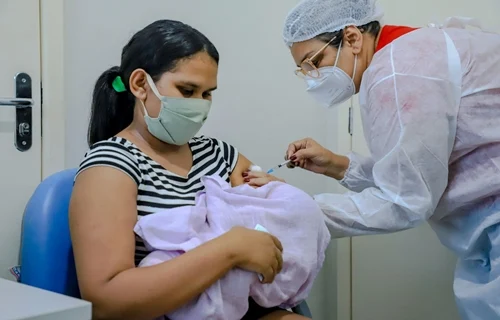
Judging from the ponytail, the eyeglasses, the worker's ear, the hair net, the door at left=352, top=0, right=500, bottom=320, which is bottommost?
the door at left=352, top=0, right=500, bottom=320

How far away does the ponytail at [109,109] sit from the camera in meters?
1.32

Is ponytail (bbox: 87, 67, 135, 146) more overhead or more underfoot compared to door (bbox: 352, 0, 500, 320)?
more overhead

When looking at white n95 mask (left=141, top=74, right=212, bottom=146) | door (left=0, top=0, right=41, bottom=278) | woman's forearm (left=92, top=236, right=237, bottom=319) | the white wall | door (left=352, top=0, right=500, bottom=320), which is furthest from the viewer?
door (left=352, top=0, right=500, bottom=320)

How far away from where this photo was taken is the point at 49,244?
113 centimetres

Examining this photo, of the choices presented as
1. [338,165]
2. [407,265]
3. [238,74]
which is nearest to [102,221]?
[338,165]

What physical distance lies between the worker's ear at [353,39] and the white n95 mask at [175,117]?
0.47 meters

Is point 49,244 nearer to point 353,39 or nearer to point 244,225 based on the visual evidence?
point 244,225

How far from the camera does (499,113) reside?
1320mm

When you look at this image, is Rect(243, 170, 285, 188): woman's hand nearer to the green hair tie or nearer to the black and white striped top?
the black and white striped top

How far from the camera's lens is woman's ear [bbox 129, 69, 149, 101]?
1221mm

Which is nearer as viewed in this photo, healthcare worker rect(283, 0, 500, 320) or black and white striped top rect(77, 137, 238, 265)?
black and white striped top rect(77, 137, 238, 265)

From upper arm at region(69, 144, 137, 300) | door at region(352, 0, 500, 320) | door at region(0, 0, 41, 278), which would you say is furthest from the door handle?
door at region(352, 0, 500, 320)

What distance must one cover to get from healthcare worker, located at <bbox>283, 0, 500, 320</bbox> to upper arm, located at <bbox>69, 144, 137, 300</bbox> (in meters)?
0.55

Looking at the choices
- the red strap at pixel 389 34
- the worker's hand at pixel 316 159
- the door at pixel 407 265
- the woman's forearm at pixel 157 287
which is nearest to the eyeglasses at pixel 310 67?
the red strap at pixel 389 34
